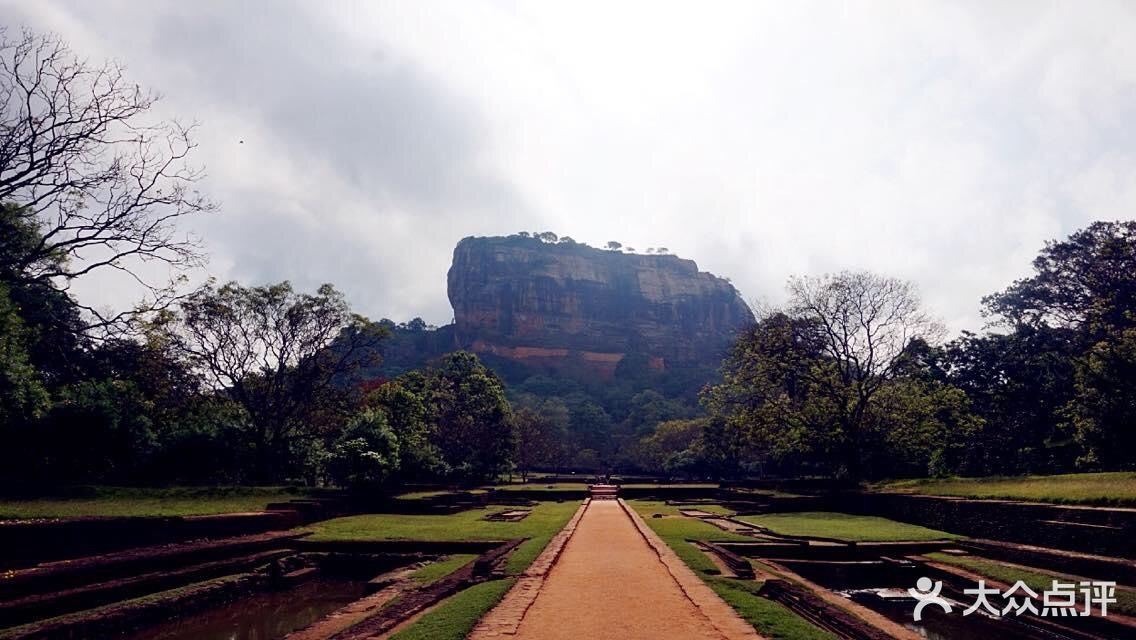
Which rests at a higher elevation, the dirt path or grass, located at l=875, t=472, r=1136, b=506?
grass, located at l=875, t=472, r=1136, b=506

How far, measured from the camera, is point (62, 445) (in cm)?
2100

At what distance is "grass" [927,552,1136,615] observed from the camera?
8.21 metres

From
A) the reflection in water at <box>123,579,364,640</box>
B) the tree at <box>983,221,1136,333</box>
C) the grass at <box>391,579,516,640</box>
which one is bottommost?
the reflection in water at <box>123,579,364,640</box>

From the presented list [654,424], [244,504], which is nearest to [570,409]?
[654,424]

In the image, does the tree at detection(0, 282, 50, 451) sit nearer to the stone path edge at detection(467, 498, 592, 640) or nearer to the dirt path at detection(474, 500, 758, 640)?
the stone path edge at detection(467, 498, 592, 640)

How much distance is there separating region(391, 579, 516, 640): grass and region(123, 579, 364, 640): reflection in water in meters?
2.80

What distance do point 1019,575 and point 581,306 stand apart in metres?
135

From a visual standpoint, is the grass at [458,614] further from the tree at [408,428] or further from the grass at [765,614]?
the tree at [408,428]

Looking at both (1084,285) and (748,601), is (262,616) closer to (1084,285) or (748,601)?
(748,601)

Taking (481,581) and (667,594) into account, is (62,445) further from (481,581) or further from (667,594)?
(667,594)

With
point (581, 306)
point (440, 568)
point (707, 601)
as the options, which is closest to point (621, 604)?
point (707, 601)

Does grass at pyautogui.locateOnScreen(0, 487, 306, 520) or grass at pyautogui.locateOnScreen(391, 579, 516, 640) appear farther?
grass at pyautogui.locateOnScreen(0, 487, 306, 520)

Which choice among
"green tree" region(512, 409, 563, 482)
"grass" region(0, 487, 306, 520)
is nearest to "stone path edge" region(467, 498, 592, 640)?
"grass" region(0, 487, 306, 520)

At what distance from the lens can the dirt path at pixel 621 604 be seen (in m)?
6.62
